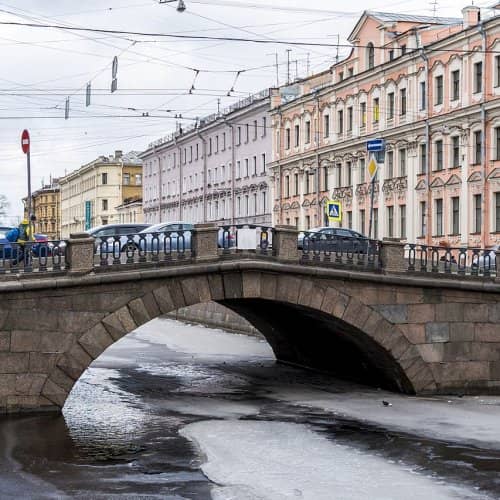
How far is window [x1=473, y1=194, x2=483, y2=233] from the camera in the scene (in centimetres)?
4294

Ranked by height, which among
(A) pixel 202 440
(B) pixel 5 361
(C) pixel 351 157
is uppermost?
(C) pixel 351 157

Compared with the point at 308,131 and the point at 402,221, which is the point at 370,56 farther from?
the point at 402,221

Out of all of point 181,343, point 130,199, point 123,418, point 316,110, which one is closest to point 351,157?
point 316,110

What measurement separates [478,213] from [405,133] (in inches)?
257

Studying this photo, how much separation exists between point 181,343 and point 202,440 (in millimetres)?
19667

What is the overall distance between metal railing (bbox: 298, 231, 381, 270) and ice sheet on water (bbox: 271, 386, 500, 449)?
2884 mm

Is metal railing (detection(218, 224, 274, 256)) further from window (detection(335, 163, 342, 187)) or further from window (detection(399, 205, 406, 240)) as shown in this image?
window (detection(335, 163, 342, 187))

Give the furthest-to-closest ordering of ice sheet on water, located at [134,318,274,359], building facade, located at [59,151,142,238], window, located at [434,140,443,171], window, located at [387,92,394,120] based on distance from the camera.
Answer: building facade, located at [59,151,142,238] → window, located at [387,92,394,120] → window, located at [434,140,443,171] → ice sheet on water, located at [134,318,274,359]

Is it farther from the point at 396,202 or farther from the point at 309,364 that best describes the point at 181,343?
the point at 396,202

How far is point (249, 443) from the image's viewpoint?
19.4 meters

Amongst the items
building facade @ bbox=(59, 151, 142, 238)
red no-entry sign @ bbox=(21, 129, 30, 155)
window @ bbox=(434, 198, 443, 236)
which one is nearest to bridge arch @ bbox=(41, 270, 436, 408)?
red no-entry sign @ bbox=(21, 129, 30, 155)

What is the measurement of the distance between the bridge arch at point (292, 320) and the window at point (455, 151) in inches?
696

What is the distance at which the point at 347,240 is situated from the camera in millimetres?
24156

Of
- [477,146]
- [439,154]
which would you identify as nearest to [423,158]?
[439,154]
